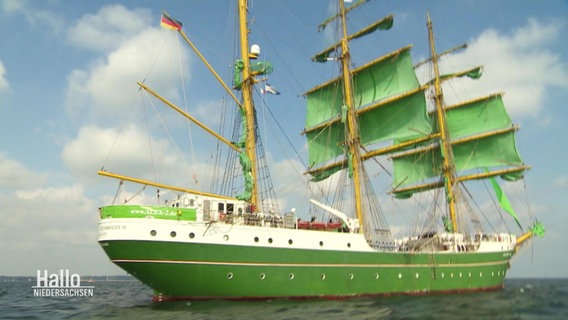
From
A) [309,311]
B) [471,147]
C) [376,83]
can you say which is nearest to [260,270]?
[309,311]

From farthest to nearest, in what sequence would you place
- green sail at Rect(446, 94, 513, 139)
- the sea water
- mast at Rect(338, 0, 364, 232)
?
green sail at Rect(446, 94, 513, 139), mast at Rect(338, 0, 364, 232), the sea water

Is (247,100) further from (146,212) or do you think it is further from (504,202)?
(504,202)

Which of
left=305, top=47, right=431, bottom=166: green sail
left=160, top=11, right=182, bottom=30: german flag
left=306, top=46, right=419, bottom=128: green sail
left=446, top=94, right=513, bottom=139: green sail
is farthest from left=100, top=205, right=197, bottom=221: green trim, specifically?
left=446, top=94, right=513, bottom=139: green sail

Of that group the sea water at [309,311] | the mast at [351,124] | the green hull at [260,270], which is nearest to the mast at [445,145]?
the mast at [351,124]

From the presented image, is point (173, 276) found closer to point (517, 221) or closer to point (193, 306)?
point (193, 306)

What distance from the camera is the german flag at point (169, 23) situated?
2509 cm

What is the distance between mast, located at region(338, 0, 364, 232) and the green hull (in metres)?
4.09

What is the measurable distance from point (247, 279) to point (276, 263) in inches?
70.7

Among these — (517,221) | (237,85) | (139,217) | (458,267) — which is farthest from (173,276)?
(517,221)

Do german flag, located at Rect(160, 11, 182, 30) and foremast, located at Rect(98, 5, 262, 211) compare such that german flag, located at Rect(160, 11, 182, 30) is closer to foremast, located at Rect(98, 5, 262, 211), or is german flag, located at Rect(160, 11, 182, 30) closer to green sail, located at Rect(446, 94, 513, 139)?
foremast, located at Rect(98, 5, 262, 211)

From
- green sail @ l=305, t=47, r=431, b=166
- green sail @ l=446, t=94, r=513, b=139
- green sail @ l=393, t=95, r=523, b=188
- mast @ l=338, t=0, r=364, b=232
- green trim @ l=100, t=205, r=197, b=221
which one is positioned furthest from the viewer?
green sail @ l=446, t=94, r=513, b=139

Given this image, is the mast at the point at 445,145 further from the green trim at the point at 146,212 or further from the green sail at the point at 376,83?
the green trim at the point at 146,212

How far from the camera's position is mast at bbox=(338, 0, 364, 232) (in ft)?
103

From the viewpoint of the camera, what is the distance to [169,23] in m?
25.3
